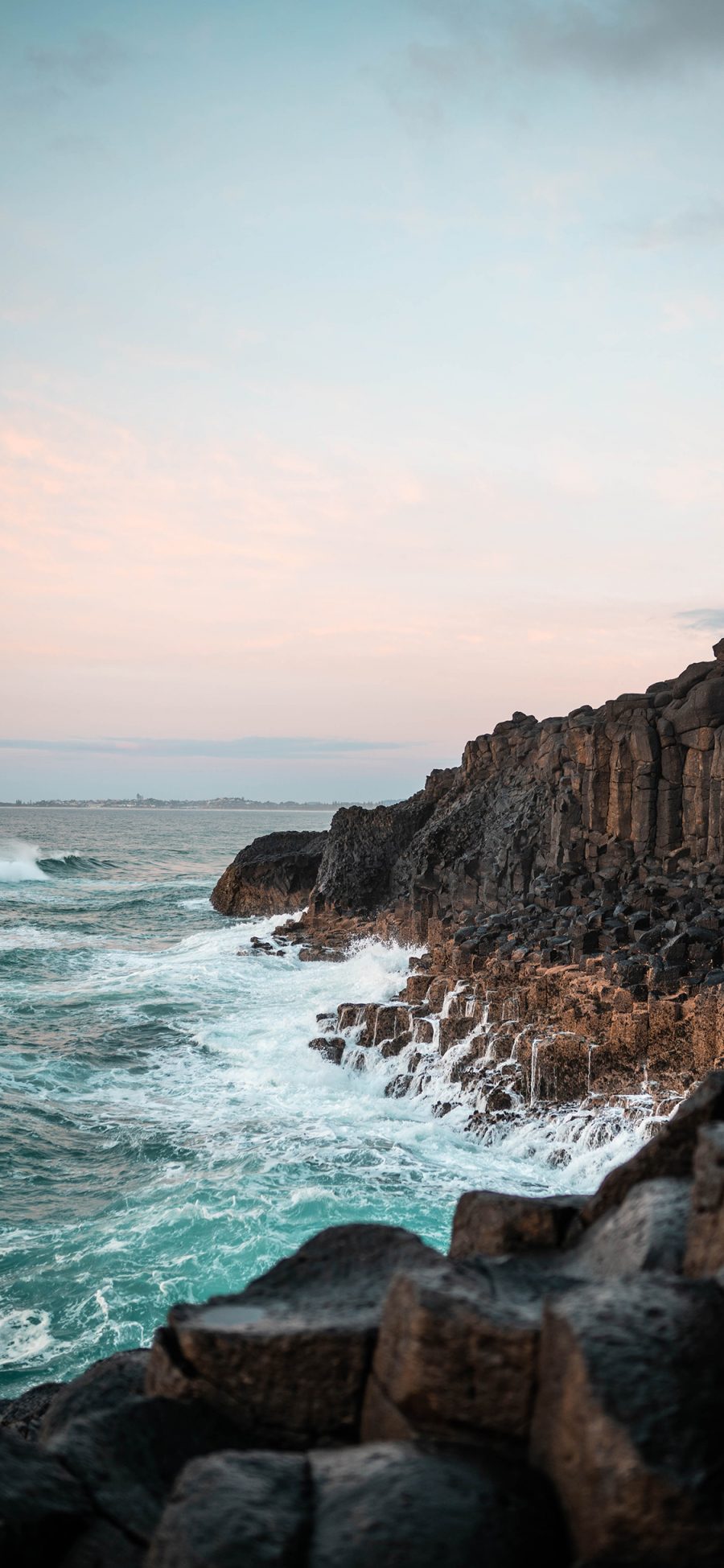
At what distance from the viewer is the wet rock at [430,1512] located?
303 centimetres

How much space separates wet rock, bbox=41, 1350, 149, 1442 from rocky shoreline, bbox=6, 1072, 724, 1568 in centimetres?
2

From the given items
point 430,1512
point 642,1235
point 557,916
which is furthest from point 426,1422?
point 557,916

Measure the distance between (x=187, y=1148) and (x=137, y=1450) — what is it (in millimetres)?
11677

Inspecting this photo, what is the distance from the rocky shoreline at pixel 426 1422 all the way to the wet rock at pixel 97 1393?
2 centimetres

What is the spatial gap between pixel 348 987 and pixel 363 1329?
2318 centimetres

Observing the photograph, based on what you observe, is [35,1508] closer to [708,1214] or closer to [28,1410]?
[708,1214]

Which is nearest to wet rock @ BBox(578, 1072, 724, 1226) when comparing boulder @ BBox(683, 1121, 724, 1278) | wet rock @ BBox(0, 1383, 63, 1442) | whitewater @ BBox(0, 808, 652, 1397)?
boulder @ BBox(683, 1121, 724, 1278)

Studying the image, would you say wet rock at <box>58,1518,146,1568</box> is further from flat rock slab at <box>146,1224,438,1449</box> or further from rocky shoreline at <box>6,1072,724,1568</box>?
flat rock slab at <box>146,1224,438,1449</box>

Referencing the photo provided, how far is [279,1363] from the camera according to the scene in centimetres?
398

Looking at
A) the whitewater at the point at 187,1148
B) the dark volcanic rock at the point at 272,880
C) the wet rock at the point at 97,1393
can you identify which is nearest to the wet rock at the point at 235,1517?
the wet rock at the point at 97,1393

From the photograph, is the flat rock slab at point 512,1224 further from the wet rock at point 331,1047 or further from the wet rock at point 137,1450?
the wet rock at point 331,1047

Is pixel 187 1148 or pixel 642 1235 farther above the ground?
pixel 642 1235

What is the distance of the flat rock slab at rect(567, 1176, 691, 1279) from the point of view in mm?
4047

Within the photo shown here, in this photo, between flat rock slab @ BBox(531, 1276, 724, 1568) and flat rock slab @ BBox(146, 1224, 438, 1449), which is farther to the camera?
flat rock slab @ BBox(146, 1224, 438, 1449)
